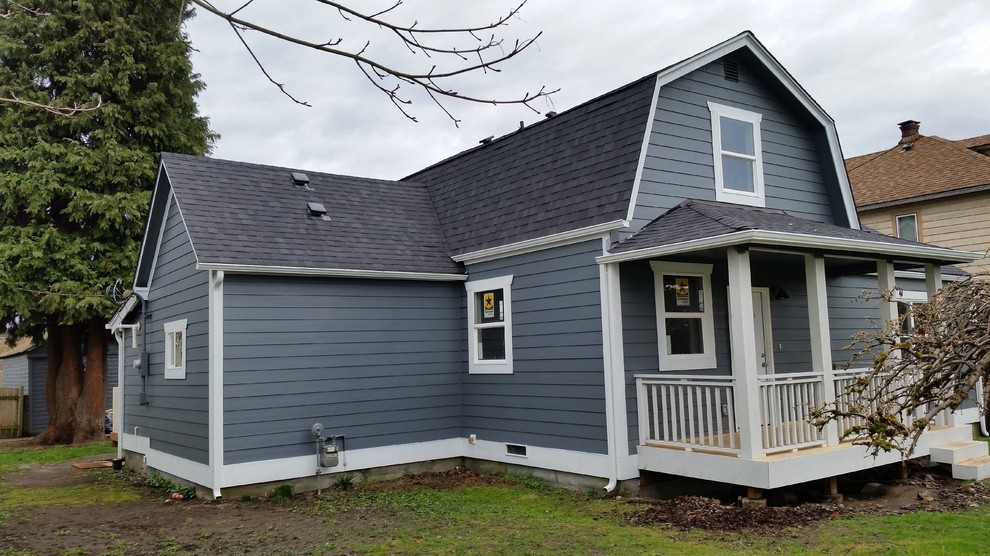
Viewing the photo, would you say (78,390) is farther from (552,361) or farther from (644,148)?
(644,148)

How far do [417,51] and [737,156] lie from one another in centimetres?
853

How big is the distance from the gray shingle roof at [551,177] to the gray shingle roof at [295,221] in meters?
0.70

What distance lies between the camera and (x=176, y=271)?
11008 millimetres

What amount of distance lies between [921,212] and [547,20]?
1802cm

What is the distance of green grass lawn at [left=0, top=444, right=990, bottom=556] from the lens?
659 centimetres

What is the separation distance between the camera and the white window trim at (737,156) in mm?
10625

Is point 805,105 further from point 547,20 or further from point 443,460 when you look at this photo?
point 547,20

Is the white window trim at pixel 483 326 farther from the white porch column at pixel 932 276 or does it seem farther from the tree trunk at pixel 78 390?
the tree trunk at pixel 78 390

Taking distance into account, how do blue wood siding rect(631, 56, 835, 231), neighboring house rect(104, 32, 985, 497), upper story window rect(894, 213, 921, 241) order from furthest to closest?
upper story window rect(894, 213, 921, 241)
blue wood siding rect(631, 56, 835, 231)
neighboring house rect(104, 32, 985, 497)

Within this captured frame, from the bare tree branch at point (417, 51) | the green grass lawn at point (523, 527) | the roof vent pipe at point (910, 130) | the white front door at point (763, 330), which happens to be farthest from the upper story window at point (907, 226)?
the bare tree branch at point (417, 51)

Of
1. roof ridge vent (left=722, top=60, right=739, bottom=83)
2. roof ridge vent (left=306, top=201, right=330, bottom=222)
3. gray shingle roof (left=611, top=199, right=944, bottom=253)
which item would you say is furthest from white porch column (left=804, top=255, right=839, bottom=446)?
roof ridge vent (left=306, top=201, right=330, bottom=222)

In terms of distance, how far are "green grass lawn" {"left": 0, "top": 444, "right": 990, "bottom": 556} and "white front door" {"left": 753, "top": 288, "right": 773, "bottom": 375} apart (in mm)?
3537

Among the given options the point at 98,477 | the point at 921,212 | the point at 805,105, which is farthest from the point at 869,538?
the point at 921,212

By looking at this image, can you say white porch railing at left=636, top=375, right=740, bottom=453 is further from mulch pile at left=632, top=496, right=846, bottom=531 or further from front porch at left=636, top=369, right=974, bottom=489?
mulch pile at left=632, top=496, right=846, bottom=531
